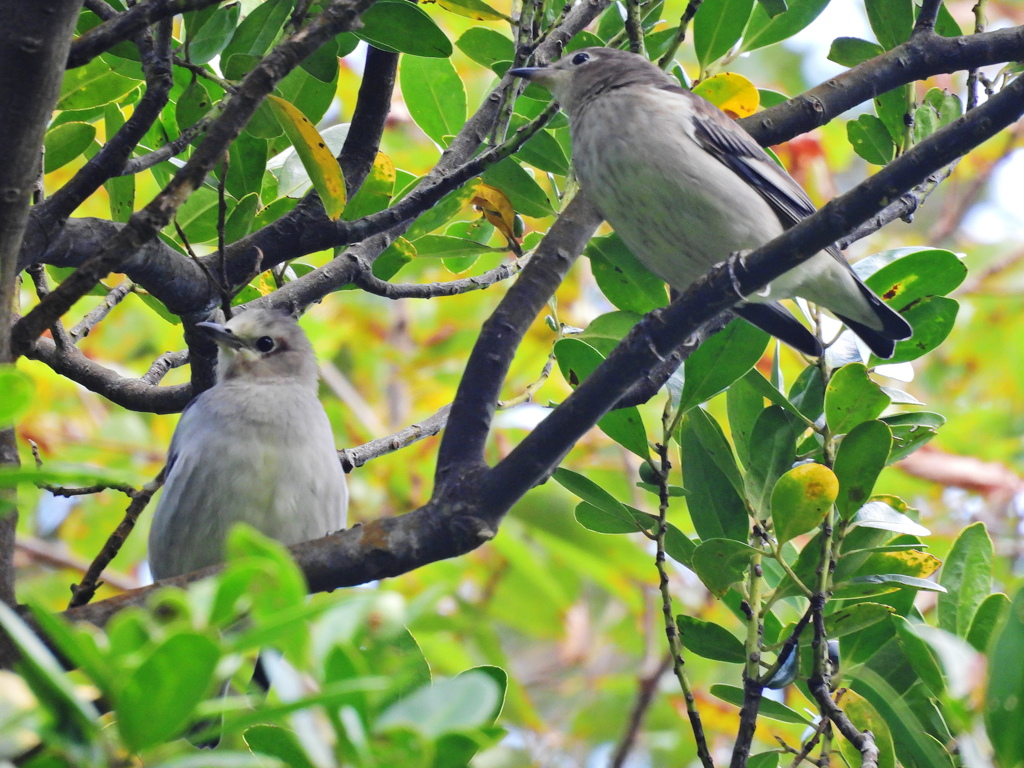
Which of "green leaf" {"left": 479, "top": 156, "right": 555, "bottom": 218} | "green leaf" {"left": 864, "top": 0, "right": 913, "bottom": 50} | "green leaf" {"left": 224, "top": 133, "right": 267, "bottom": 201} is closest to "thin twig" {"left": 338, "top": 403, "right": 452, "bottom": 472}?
"green leaf" {"left": 479, "top": 156, "right": 555, "bottom": 218}

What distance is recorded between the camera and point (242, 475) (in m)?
3.45

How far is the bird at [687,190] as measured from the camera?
156 inches

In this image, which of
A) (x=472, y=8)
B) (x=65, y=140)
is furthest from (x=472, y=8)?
(x=65, y=140)

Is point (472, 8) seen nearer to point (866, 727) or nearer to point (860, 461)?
point (860, 461)

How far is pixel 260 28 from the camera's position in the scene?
3.00 meters

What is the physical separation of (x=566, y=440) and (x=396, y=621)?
47.3 inches

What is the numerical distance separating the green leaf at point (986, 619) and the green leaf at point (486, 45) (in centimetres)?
235

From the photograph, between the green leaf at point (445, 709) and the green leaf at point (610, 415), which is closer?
the green leaf at point (445, 709)

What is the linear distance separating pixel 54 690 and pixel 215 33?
88.8 inches

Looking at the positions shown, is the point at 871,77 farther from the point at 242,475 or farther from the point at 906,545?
the point at 242,475

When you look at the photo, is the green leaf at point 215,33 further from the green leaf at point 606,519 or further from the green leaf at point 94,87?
the green leaf at point 606,519

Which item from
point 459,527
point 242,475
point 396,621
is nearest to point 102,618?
point 459,527

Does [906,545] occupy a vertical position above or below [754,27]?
→ below

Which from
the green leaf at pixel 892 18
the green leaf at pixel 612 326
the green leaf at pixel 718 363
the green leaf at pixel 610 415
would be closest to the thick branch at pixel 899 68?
the green leaf at pixel 892 18
